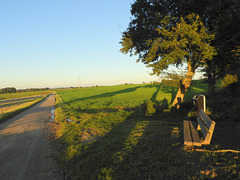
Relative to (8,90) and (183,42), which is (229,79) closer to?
(183,42)

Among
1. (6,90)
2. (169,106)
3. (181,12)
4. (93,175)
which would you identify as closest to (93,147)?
(93,175)

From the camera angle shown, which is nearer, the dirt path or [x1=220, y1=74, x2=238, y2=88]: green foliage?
the dirt path

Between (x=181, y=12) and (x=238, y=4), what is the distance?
3.44m

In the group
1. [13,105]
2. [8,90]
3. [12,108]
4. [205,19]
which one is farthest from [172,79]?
[8,90]

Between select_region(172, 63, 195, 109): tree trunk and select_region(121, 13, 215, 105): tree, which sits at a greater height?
select_region(121, 13, 215, 105): tree

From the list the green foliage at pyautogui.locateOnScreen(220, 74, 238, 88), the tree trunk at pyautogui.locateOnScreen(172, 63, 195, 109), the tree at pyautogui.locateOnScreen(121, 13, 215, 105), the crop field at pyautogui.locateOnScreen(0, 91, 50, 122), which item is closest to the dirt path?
the tree at pyautogui.locateOnScreen(121, 13, 215, 105)

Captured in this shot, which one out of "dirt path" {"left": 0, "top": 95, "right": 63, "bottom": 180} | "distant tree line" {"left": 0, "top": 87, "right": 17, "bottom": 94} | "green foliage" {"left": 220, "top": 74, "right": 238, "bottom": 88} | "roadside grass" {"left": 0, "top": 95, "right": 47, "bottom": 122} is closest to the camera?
"dirt path" {"left": 0, "top": 95, "right": 63, "bottom": 180}

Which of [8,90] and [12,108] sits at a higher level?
[8,90]

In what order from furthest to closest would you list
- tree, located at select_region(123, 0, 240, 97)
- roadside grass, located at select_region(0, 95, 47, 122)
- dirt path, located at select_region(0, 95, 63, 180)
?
roadside grass, located at select_region(0, 95, 47, 122) → tree, located at select_region(123, 0, 240, 97) → dirt path, located at select_region(0, 95, 63, 180)

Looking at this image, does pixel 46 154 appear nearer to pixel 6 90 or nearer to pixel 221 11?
pixel 221 11

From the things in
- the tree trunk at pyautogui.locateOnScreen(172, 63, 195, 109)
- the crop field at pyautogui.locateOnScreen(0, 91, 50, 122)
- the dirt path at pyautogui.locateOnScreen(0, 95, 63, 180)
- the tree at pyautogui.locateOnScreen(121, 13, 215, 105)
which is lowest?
the crop field at pyautogui.locateOnScreen(0, 91, 50, 122)

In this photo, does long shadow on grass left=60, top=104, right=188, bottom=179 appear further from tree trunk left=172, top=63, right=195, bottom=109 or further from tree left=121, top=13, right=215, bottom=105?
tree trunk left=172, top=63, right=195, bottom=109

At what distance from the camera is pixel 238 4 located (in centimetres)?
846

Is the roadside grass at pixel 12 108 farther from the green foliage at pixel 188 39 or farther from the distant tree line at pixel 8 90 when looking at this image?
the distant tree line at pixel 8 90
